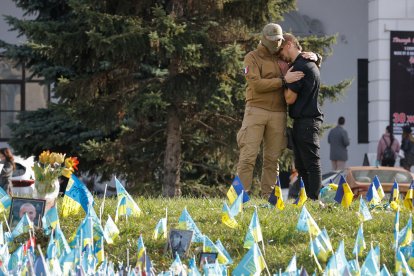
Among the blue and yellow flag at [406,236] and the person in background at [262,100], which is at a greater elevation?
the person in background at [262,100]

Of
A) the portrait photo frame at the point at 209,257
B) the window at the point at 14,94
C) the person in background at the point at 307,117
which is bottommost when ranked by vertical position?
the portrait photo frame at the point at 209,257

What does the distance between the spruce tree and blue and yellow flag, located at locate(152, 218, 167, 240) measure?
7.12m

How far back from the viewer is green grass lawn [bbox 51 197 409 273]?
753 centimetres

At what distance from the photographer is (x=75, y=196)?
337 inches

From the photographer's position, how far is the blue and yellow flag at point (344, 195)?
8961 millimetres

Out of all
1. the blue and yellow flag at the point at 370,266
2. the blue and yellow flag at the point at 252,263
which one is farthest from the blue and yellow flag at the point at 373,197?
the blue and yellow flag at the point at 370,266

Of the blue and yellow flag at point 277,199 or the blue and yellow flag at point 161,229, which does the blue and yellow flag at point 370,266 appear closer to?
the blue and yellow flag at point 161,229

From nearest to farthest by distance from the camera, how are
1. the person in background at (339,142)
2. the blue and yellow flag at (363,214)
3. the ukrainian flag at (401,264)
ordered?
the ukrainian flag at (401,264)
the blue and yellow flag at (363,214)
the person in background at (339,142)

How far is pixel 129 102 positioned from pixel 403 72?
29.0ft

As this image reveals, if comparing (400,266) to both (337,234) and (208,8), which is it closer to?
(337,234)

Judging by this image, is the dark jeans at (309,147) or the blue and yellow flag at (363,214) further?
the dark jeans at (309,147)

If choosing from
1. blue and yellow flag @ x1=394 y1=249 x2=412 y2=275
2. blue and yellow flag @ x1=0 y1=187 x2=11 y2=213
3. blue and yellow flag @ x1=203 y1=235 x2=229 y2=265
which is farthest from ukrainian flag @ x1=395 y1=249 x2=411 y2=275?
blue and yellow flag @ x1=0 y1=187 x2=11 y2=213

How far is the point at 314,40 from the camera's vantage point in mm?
16141

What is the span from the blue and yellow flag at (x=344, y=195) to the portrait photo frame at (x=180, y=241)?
195cm
